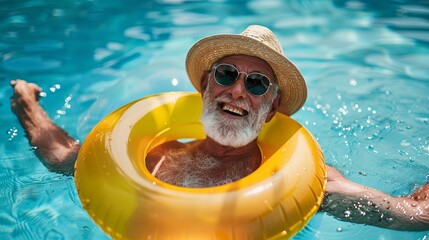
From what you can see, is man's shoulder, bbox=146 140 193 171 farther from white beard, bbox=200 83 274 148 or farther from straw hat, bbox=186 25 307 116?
straw hat, bbox=186 25 307 116

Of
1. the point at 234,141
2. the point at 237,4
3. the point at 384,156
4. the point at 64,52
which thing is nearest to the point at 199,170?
the point at 234,141

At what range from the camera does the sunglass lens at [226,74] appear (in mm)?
3445

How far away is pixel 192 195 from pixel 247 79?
104 cm

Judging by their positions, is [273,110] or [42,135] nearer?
[273,110]

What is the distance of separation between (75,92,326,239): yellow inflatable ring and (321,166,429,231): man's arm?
0.27 metres

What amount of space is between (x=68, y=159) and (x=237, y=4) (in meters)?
3.83

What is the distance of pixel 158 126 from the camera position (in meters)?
3.66

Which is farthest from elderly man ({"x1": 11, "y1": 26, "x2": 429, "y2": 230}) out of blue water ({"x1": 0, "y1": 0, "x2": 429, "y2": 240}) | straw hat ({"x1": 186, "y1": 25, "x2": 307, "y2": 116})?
blue water ({"x1": 0, "y1": 0, "x2": 429, "y2": 240})

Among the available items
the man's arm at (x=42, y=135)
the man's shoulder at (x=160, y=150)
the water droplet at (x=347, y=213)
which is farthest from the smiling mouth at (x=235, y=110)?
the man's arm at (x=42, y=135)

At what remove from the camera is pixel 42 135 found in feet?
12.8

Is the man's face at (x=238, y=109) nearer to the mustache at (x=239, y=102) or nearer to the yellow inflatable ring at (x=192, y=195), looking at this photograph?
the mustache at (x=239, y=102)

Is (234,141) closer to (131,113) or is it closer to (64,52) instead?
(131,113)

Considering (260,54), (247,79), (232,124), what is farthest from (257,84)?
(232,124)

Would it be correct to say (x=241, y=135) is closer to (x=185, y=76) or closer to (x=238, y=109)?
(x=238, y=109)
